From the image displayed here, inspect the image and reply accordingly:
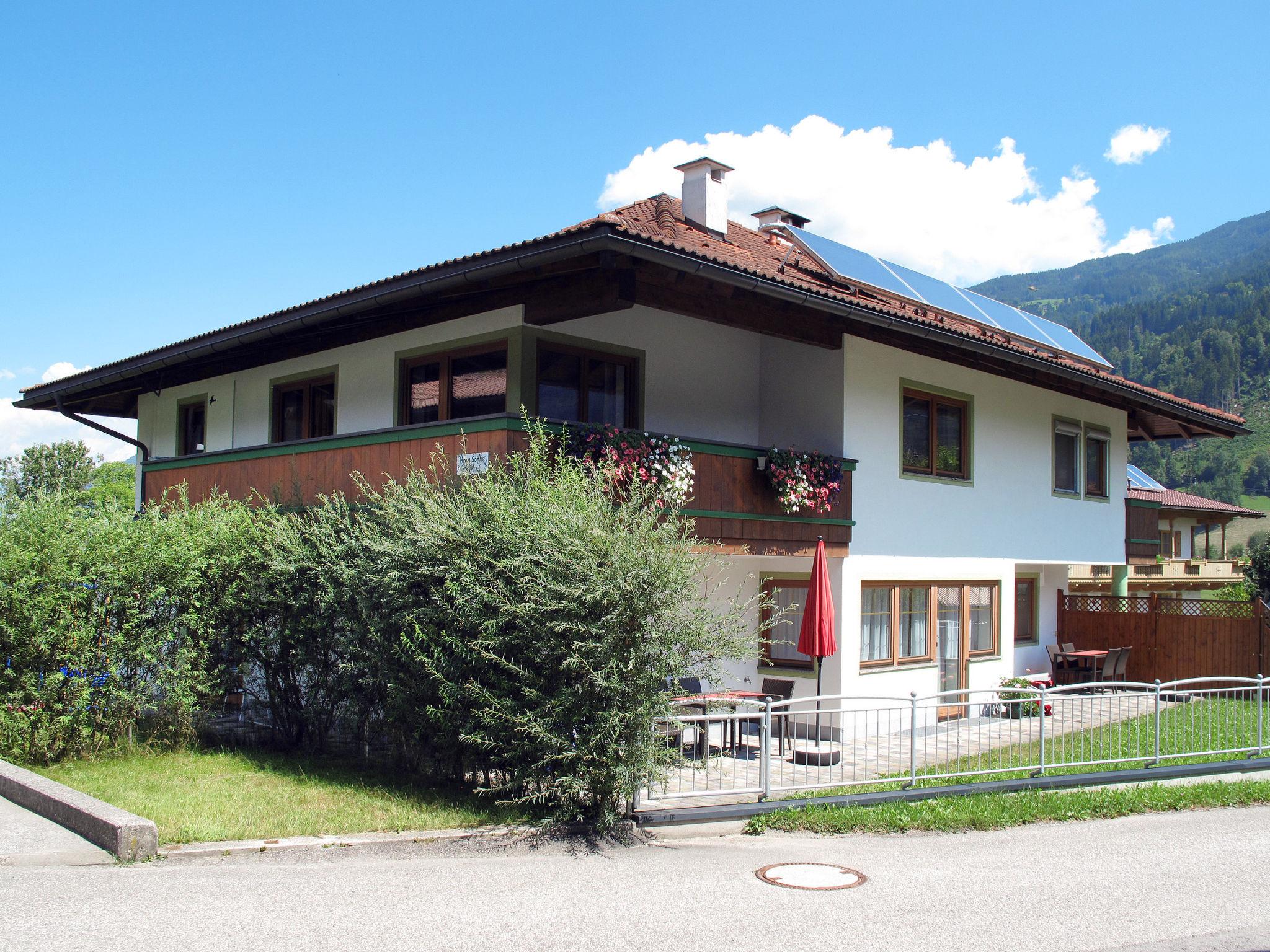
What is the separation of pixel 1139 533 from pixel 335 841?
1903 cm

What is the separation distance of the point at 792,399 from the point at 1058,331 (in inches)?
432

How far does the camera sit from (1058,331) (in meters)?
23.3

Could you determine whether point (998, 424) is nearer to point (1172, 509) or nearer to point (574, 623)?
point (574, 623)

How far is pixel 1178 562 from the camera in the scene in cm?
4966

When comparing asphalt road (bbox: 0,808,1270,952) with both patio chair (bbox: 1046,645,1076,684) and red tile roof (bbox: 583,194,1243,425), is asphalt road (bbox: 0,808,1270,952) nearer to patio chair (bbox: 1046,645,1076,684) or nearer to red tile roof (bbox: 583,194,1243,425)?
red tile roof (bbox: 583,194,1243,425)

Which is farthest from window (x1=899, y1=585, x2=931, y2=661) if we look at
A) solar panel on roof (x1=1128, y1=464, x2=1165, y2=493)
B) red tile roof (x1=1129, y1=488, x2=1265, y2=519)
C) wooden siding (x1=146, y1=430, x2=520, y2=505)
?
red tile roof (x1=1129, y1=488, x2=1265, y2=519)

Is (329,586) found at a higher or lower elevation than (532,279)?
lower

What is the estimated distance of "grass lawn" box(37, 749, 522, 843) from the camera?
26.9ft

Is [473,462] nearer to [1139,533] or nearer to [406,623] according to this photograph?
[406,623]

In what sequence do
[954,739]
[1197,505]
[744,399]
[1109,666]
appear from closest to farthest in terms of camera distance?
[954,739] < [744,399] < [1109,666] < [1197,505]

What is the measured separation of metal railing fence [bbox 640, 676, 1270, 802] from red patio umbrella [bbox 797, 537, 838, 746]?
24.2 inches

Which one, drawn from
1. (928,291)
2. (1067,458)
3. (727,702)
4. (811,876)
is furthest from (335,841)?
(1067,458)

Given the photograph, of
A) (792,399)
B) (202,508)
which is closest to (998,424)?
(792,399)

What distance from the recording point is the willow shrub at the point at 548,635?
8.46 m
